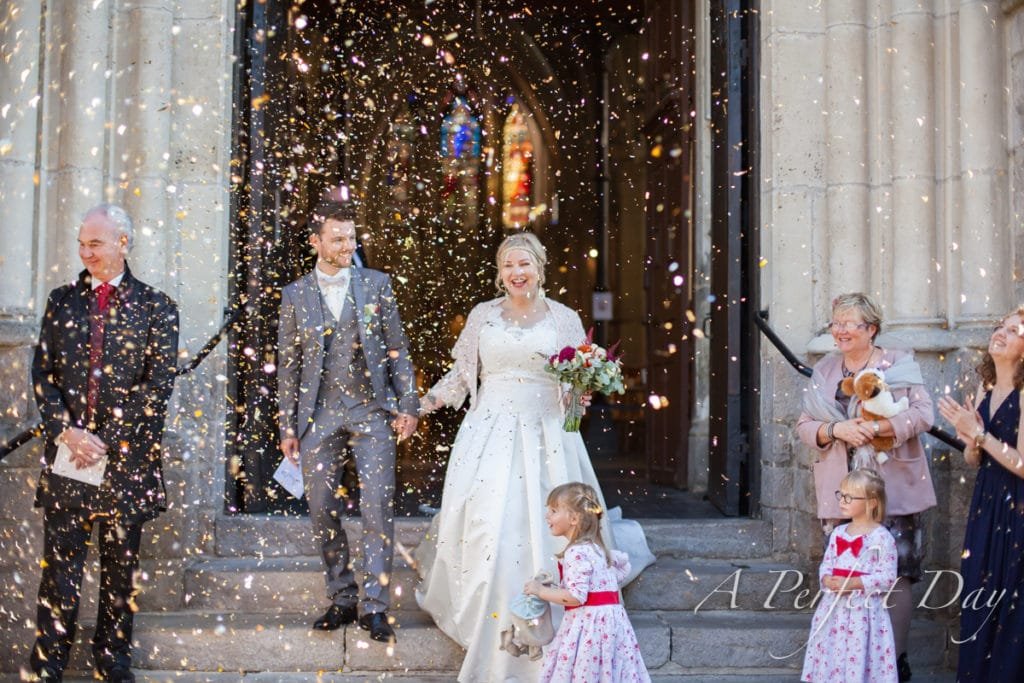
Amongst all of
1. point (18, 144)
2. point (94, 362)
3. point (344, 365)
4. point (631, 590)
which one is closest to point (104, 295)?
point (94, 362)

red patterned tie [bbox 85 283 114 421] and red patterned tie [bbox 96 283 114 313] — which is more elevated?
red patterned tie [bbox 96 283 114 313]

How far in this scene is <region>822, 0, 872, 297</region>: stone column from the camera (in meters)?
6.31

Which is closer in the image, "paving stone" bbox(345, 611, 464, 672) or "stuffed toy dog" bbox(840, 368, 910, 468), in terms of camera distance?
"stuffed toy dog" bbox(840, 368, 910, 468)

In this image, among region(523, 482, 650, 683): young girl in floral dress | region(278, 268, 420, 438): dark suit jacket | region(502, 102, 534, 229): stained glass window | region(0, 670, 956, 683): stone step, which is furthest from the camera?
region(502, 102, 534, 229): stained glass window

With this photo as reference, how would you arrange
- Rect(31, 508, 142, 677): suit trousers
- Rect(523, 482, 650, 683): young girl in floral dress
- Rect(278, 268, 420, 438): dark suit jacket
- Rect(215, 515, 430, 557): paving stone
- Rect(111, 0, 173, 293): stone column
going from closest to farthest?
Rect(523, 482, 650, 683): young girl in floral dress < Rect(31, 508, 142, 677): suit trousers < Rect(278, 268, 420, 438): dark suit jacket < Rect(111, 0, 173, 293): stone column < Rect(215, 515, 430, 557): paving stone

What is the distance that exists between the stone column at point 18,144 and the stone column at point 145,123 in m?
0.43

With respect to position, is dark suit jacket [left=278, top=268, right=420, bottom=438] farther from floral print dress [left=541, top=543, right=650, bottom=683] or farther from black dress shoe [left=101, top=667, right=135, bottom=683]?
floral print dress [left=541, top=543, right=650, bottom=683]

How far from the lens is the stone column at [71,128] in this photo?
605 centimetres

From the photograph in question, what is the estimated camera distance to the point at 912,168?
6.16 meters

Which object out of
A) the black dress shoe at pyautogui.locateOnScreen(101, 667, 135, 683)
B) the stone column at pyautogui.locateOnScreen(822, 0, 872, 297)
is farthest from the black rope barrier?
the black dress shoe at pyautogui.locateOnScreen(101, 667, 135, 683)

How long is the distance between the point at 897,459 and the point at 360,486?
2.41 m

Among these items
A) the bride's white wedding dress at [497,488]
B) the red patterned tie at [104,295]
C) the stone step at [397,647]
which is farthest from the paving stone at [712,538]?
the red patterned tie at [104,295]

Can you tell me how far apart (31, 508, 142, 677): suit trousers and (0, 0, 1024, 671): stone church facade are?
0.64m

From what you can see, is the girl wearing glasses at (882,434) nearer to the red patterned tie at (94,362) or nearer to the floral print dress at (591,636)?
the floral print dress at (591,636)
